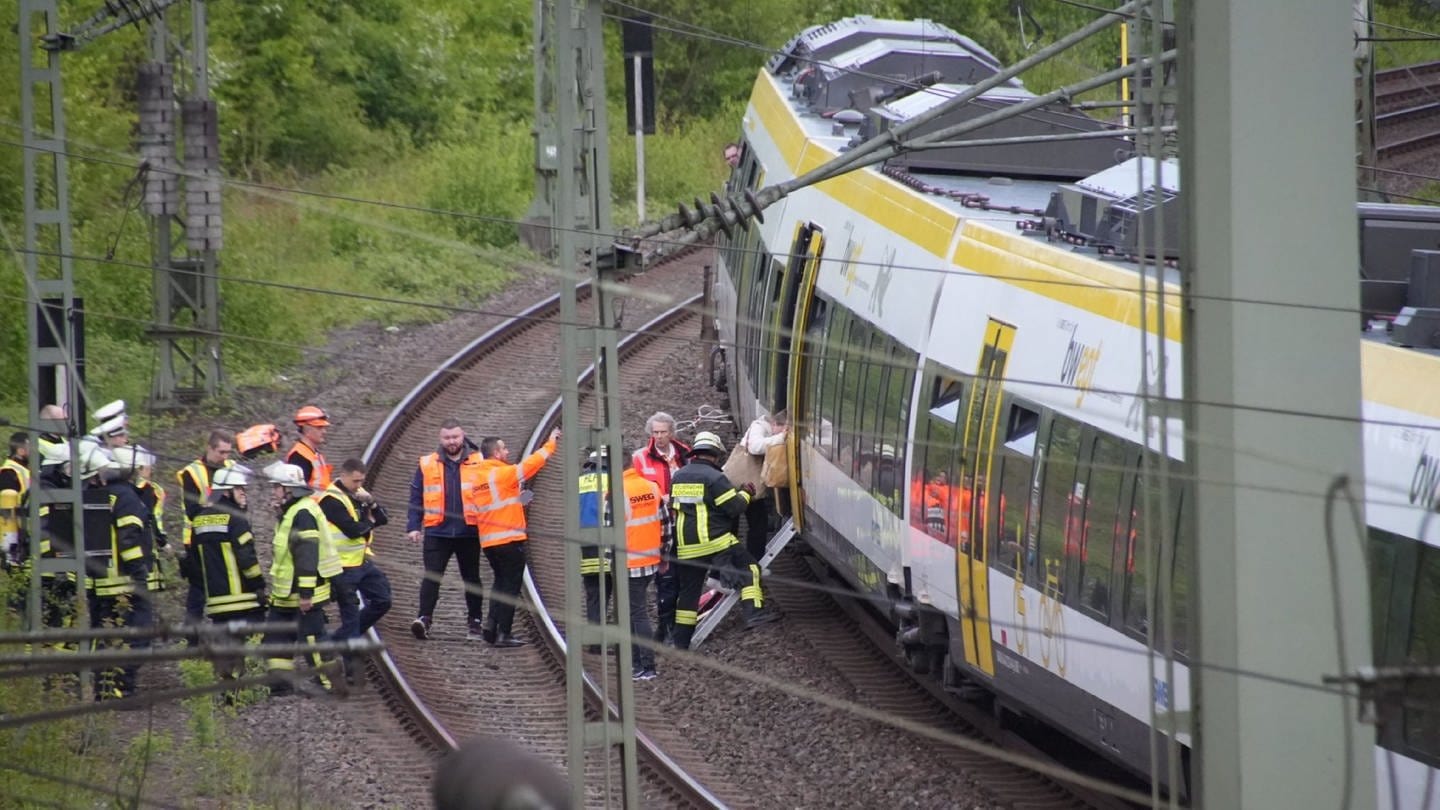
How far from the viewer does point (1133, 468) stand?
9.27 metres

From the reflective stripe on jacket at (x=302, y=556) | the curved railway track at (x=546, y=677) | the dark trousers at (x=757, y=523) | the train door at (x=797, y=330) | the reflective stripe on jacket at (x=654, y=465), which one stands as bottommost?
the curved railway track at (x=546, y=677)

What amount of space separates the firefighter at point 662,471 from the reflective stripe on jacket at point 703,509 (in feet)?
1.10

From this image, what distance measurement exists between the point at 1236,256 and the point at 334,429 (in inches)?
623

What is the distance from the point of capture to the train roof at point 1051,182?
27.3ft

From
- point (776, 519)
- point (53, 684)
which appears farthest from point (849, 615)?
point (53, 684)

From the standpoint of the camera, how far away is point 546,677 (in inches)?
579

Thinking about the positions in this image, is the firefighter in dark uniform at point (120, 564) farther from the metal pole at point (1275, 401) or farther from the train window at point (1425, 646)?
the metal pole at point (1275, 401)

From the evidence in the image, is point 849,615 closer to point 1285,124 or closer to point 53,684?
point 53,684

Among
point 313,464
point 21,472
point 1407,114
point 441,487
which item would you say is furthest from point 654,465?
point 1407,114

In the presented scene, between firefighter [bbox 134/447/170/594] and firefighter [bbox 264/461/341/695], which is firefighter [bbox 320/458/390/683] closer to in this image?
firefighter [bbox 264/461/341/695]

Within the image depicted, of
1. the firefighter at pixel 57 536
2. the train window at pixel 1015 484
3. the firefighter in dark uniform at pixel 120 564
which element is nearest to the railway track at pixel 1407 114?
the train window at pixel 1015 484

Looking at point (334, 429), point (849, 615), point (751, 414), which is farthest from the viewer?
point (334, 429)

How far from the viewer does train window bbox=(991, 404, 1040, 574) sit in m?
10.5

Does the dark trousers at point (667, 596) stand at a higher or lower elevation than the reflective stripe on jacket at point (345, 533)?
lower
